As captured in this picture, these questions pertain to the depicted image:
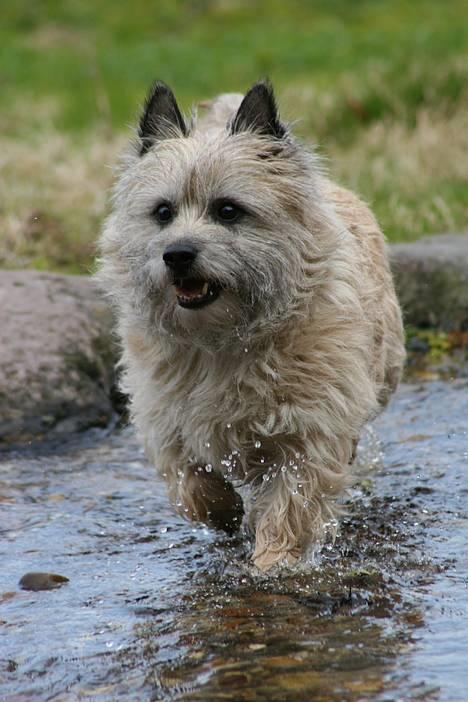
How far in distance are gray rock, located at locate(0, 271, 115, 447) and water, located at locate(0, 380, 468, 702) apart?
0.26 meters

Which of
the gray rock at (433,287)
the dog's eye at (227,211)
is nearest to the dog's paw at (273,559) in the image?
the dog's eye at (227,211)

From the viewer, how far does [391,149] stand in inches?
491

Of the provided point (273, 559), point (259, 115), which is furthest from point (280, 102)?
point (273, 559)

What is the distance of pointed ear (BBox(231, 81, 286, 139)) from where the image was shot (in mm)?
4875

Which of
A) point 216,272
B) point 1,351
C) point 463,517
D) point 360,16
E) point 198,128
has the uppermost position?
point 360,16

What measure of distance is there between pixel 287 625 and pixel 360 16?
27.5m

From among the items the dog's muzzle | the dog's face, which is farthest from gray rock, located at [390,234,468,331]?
the dog's muzzle

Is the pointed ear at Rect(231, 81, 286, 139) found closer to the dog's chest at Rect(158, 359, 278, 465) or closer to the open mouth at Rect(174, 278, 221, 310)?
the open mouth at Rect(174, 278, 221, 310)

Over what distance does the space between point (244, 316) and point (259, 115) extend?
799 mm

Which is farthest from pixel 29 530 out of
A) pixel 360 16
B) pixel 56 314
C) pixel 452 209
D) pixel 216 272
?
pixel 360 16

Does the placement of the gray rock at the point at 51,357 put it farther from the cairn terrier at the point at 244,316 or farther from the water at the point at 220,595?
the cairn terrier at the point at 244,316

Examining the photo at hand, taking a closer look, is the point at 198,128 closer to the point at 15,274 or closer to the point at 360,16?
the point at 15,274

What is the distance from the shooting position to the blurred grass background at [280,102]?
10508mm

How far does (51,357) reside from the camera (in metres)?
7.04
